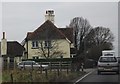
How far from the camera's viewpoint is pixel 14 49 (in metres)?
80.2

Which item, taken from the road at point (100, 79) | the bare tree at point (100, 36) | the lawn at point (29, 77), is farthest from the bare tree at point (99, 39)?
the lawn at point (29, 77)

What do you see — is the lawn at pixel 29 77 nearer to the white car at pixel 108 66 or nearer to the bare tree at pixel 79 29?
the white car at pixel 108 66

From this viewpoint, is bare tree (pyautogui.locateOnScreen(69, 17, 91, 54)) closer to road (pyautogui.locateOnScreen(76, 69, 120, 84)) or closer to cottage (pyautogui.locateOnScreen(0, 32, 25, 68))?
cottage (pyautogui.locateOnScreen(0, 32, 25, 68))

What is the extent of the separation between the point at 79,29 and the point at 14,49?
30.2 meters

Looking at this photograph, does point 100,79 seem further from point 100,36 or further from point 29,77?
point 100,36

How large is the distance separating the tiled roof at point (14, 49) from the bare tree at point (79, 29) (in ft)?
75.8

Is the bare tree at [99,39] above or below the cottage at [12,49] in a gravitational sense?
above

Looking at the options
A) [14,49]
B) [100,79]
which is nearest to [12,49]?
[14,49]

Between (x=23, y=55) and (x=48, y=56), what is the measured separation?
14640 millimetres

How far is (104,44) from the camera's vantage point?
107 metres

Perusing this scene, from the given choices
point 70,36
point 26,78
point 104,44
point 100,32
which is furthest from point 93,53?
point 26,78

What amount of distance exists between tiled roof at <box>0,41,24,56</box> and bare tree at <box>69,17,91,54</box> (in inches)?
909

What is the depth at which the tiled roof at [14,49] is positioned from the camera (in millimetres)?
78062

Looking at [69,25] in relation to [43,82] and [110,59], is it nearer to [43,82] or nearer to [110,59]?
[110,59]
